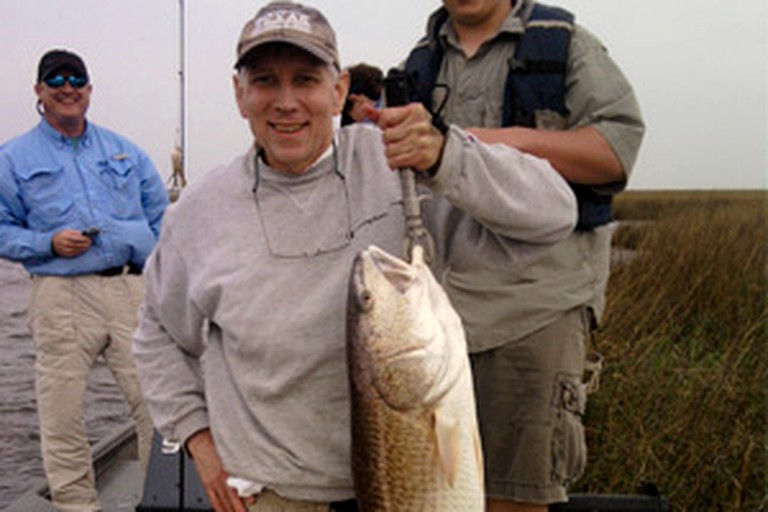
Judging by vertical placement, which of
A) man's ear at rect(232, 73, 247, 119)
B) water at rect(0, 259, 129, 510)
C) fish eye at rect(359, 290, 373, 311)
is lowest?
water at rect(0, 259, 129, 510)

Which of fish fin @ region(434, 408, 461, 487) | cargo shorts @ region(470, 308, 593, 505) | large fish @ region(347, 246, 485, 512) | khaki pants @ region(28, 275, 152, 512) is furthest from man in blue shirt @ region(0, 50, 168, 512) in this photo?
fish fin @ region(434, 408, 461, 487)

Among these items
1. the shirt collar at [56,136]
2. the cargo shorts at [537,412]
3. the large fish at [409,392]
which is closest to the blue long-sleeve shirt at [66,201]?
the shirt collar at [56,136]

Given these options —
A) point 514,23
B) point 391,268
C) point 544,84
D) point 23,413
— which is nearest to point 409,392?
point 391,268

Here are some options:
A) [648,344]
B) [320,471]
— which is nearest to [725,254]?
[648,344]

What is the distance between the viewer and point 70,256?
16.8 feet

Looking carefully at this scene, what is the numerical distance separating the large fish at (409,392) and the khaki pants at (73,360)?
356 centimetres

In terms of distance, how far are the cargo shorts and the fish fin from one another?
0.99m

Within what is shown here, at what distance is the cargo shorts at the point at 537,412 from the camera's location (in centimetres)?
285

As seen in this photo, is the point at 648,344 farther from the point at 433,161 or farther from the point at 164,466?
the point at 433,161

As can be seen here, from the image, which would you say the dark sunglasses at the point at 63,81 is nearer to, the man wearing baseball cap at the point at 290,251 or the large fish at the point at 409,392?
the man wearing baseball cap at the point at 290,251

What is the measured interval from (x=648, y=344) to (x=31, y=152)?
475cm

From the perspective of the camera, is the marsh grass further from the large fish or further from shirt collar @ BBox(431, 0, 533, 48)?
the large fish

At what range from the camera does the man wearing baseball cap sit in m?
2.28

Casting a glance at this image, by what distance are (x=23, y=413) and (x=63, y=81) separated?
5.19 meters
